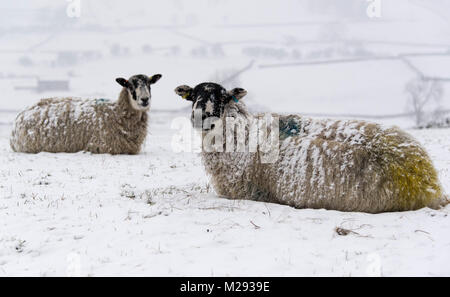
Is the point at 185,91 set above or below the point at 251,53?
below

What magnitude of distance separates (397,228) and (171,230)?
311 cm

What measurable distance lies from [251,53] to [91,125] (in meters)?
111

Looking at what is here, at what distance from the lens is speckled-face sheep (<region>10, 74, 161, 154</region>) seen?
495 inches

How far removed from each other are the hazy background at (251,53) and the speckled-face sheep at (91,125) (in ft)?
114

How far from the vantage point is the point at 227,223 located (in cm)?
575

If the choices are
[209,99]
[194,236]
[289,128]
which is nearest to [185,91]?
[209,99]

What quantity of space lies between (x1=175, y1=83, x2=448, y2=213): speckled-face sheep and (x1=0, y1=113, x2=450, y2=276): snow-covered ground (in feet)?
1.10

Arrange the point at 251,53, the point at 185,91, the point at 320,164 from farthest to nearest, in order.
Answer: the point at 251,53, the point at 185,91, the point at 320,164

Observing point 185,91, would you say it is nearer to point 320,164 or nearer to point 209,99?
point 209,99

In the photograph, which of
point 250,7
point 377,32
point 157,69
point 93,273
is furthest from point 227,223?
point 250,7

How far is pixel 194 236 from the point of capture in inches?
209

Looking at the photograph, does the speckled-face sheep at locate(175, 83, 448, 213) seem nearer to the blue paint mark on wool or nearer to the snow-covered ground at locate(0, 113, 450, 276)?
the blue paint mark on wool

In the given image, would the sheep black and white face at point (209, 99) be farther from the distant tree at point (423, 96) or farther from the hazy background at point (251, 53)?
the distant tree at point (423, 96)

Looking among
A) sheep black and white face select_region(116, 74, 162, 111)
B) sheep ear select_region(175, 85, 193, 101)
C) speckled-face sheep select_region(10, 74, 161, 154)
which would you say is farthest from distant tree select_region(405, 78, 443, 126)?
sheep ear select_region(175, 85, 193, 101)
